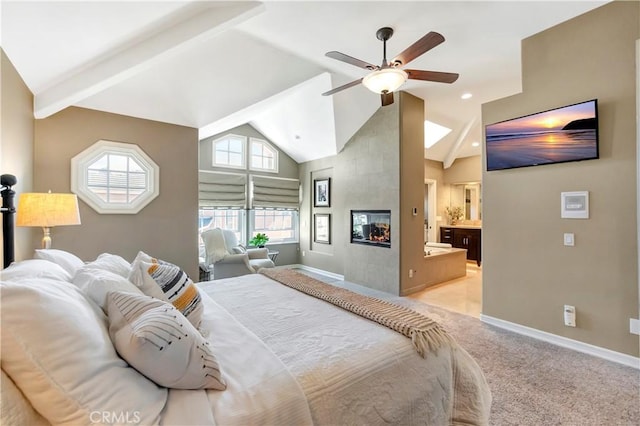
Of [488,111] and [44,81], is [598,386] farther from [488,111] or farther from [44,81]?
[44,81]

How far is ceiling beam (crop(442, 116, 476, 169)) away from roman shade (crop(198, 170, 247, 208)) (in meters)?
4.93

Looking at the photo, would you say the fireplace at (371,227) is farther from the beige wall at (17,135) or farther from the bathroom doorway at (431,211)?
the beige wall at (17,135)

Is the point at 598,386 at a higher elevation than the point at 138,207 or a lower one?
lower

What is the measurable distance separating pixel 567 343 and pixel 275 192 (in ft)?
17.7

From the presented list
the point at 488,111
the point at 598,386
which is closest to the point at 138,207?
the point at 488,111

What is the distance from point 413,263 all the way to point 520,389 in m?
2.58

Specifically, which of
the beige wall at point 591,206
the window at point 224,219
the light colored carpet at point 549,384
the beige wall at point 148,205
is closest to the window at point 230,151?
the window at point 224,219

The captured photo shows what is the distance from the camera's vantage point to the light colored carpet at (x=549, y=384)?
177 centimetres

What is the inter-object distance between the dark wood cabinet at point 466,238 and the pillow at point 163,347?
23.1 feet

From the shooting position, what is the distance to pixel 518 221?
10.1 feet

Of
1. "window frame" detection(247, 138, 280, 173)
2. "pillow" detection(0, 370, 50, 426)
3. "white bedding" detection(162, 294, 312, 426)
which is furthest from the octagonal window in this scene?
"pillow" detection(0, 370, 50, 426)

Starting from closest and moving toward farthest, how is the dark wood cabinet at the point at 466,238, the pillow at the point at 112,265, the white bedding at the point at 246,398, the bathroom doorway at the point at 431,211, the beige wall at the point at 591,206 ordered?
1. the white bedding at the point at 246,398
2. the pillow at the point at 112,265
3. the beige wall at the point at 591,206
4. the dark wood cabinet at the point at 466,238
5. the bathroom doorway at the point at 431,211

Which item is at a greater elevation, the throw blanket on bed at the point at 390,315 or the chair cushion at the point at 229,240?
the chair cushion at the point at 229,240

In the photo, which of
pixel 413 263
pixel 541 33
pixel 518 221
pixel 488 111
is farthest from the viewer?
pixel 413 263
